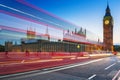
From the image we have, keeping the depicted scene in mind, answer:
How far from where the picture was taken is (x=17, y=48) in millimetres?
12695

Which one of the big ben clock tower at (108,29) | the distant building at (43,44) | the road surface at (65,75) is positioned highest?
the big ben clock tower at (108,29)

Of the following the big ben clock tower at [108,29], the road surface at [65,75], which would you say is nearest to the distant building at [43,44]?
the road surface at [65,75]

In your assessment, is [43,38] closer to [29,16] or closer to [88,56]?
[29,16]

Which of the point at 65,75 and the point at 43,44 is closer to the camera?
the point at 65,75

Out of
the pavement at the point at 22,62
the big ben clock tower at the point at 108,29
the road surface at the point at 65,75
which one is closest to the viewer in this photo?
the road surface at the point at 65,75

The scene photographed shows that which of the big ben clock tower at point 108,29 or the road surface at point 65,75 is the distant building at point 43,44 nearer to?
the road surface at point 65,75

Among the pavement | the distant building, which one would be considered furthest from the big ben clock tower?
the pavement

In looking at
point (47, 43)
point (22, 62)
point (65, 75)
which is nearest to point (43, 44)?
point (47, 43)

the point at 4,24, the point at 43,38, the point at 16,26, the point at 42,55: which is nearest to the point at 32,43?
the point at 43,38

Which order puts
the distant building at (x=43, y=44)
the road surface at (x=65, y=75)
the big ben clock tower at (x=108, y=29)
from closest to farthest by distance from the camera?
1. the road surface at (x=65, y=75)
2. the distant building at (x=43, y=44)
3. the big ben clock tower at (x=108, y=29)

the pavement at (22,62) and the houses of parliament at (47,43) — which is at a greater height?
the houses of parliament at (47,43)

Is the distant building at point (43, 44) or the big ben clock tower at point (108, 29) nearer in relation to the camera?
the distant building at point (43, 44)

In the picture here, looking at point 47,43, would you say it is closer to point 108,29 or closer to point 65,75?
point 65,75

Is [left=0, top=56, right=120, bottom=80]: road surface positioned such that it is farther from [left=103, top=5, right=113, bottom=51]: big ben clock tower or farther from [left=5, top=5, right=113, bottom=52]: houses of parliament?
[left=103, top=5, right=113, bottom=51]: big ben clock tower
